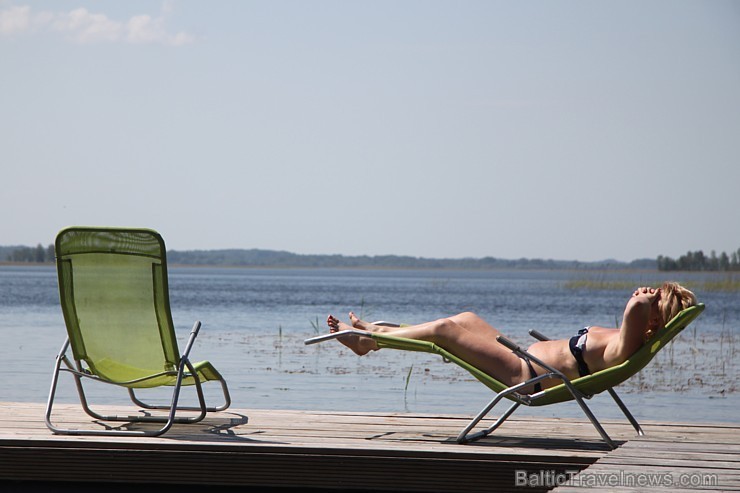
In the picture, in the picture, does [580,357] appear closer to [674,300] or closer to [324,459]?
[674,300]

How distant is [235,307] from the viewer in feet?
100

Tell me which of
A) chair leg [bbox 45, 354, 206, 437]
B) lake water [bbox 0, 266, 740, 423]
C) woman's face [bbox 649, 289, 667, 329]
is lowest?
lake water [bbox 0, 266, 740, 423]

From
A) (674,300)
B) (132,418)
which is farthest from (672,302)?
(132,418)

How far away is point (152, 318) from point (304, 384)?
5774 mm

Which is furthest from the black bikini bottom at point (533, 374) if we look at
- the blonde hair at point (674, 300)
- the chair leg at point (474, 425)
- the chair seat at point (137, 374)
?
the chair seat at point (137, 374)

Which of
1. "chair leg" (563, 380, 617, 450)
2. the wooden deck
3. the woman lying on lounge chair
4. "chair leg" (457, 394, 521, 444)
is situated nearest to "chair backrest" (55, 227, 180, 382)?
the wooden deck

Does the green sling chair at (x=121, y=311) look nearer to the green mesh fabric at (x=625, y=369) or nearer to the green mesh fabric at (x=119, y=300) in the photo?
the green mesh fabric at (x=119, y=300)

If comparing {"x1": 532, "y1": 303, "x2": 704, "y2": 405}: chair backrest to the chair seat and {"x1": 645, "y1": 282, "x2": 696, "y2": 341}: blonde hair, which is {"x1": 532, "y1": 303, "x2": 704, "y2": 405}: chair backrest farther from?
Answer: the chair seat

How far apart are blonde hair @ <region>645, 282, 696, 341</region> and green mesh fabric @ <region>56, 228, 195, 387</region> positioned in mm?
2299

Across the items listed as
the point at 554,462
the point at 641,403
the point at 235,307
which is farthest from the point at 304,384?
the point at 235,307

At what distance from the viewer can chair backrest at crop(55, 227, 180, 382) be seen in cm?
507

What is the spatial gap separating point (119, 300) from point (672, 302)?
2.65 meters

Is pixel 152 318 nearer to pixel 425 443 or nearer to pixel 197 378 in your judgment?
pixel 197 378

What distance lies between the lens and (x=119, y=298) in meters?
5.21
